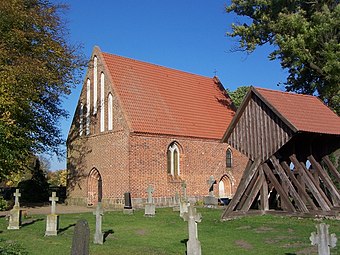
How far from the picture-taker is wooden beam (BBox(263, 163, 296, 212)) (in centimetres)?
1564

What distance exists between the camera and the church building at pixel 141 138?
24578 millimetres

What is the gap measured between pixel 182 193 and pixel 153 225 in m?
10.4

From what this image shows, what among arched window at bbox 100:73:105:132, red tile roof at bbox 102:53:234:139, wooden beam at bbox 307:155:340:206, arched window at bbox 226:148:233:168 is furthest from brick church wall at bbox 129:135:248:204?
wooden beam at bbox 307:155:340:206

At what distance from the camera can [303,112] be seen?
16969 millimetres

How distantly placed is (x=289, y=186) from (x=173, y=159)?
1137 centimetres

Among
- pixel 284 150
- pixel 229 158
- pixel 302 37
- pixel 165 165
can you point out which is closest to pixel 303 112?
pixel 284 150

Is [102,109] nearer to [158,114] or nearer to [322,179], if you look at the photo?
[158,114]

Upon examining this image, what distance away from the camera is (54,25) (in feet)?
78.7

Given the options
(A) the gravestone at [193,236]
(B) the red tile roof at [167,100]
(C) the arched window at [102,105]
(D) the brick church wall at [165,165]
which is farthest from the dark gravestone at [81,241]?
(C) the arched window at [102,105]

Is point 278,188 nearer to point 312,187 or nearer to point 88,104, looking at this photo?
point 312,187

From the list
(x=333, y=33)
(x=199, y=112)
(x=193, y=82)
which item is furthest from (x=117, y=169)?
(x=333, y=33)

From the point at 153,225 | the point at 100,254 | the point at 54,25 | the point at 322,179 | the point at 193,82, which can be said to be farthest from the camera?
the point at 193,82

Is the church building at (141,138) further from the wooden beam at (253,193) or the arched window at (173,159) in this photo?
the wooden beam at (253,193)

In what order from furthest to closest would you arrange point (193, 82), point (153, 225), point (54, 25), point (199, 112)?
point (193, 82) < point (199, 112) < point (54, 25) < point (153, 225)
